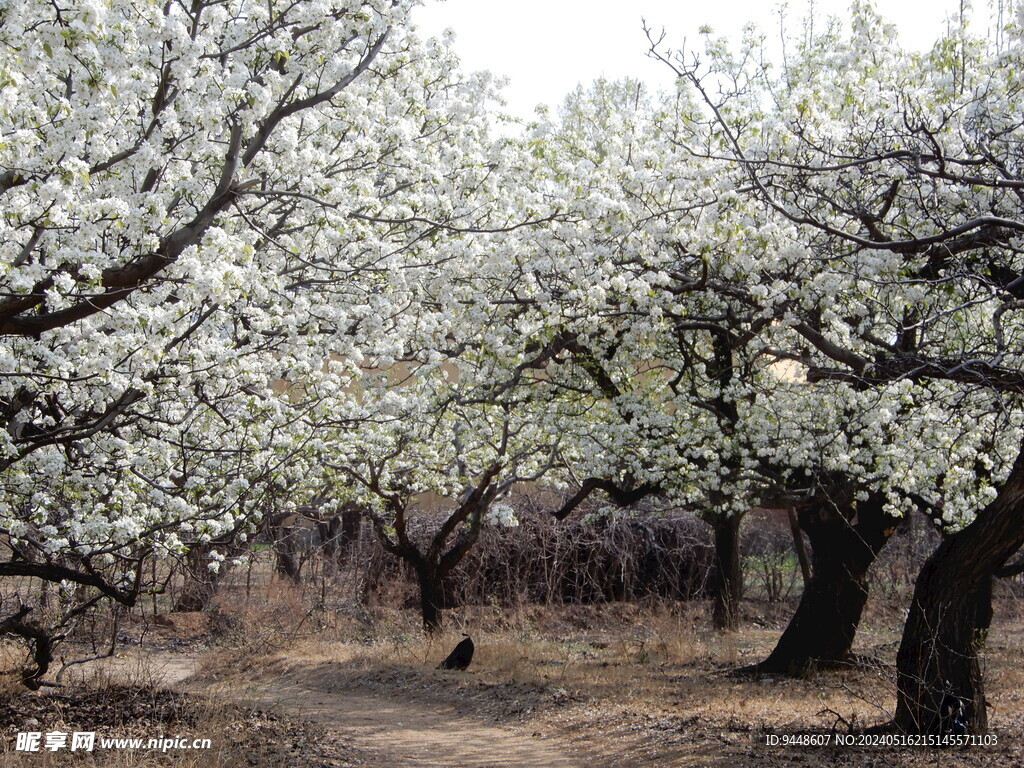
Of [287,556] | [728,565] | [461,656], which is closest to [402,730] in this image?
[461,656]

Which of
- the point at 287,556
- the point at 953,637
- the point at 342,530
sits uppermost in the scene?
the point at 342,530

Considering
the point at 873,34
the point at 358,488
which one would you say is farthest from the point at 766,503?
the point at 358,488

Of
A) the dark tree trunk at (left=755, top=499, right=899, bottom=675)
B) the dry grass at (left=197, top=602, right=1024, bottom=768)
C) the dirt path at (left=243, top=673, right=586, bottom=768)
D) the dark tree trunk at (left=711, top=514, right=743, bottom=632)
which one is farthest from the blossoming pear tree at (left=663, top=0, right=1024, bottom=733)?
the dark tree trunk at (left=711, top=514, right=743, bottom=632)

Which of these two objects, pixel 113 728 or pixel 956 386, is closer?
pixel 113 728

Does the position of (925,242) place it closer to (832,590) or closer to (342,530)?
(832,590)

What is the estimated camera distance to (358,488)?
14.7m

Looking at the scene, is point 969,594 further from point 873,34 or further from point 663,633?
point 663,633

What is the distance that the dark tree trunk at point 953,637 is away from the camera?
274 inches

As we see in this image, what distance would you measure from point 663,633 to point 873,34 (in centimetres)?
845

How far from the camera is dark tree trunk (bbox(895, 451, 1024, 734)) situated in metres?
6.95

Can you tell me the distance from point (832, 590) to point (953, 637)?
418cm

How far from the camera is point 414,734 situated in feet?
28.7

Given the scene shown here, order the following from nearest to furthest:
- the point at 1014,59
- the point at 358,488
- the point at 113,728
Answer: the point at 113,728 < the point at 1014,59 < the point at 358,488

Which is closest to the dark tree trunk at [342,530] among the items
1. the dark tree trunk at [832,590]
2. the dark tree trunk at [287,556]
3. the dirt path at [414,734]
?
the dark tree trunk at [287,556]
